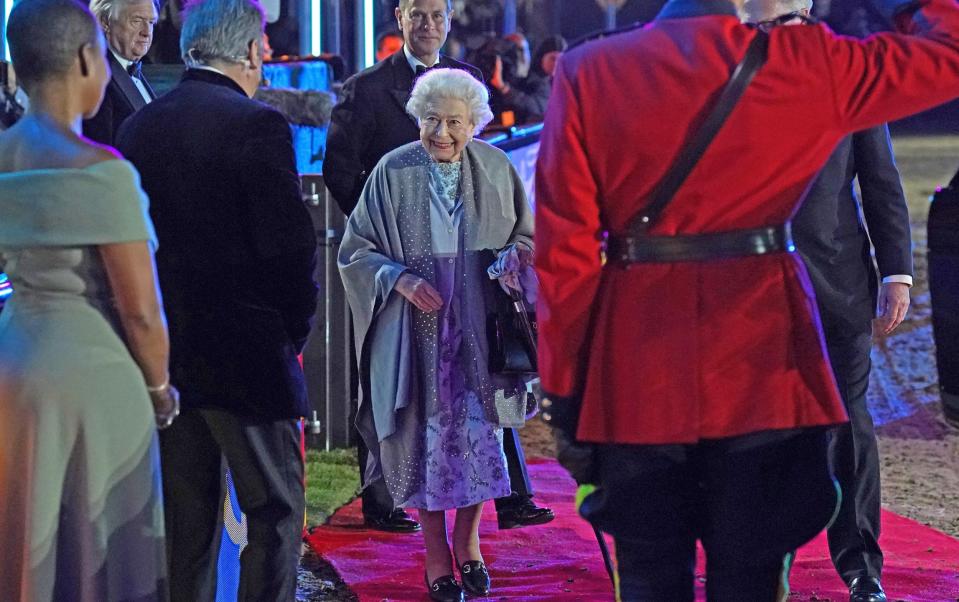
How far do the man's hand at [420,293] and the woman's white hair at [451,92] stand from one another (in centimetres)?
58

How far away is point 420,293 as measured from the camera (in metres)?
4.70

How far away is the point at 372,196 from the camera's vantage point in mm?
4879

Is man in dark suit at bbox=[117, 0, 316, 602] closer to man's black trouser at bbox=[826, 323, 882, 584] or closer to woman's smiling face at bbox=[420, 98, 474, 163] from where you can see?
woman's smiling face at bbox=[420, 98, 474, 163]

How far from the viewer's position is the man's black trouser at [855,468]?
4617mm

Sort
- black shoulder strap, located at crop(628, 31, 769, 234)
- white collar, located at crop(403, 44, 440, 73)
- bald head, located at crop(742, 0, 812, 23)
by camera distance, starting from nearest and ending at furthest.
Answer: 1. black shoulder strap, located at crop(628, 31, 769, 234)
2. bald head, located at crop(742, 0, 812, 23)
3. white collar, located at crop(403, 44, 440, 73)

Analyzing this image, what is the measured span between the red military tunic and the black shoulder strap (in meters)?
0.02

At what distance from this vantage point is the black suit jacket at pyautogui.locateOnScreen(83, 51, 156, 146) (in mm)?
4477

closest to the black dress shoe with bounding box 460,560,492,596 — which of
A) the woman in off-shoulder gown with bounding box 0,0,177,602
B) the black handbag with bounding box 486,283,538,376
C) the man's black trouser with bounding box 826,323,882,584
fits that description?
the black handbag with bounding box 486,283,538,376

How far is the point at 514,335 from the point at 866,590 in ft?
4.73

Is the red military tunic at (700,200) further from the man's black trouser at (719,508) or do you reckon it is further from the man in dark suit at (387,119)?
the man in dark suit at (387,119)

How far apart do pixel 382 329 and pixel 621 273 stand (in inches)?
77.1

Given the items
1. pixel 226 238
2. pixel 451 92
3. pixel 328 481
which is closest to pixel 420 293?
pixel 451 92

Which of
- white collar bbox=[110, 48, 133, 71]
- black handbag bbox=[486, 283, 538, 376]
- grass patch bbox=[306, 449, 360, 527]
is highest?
white collar bbox=[110, 48, 133, 71]

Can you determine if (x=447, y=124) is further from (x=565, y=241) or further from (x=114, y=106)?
(x=565, y=241)
